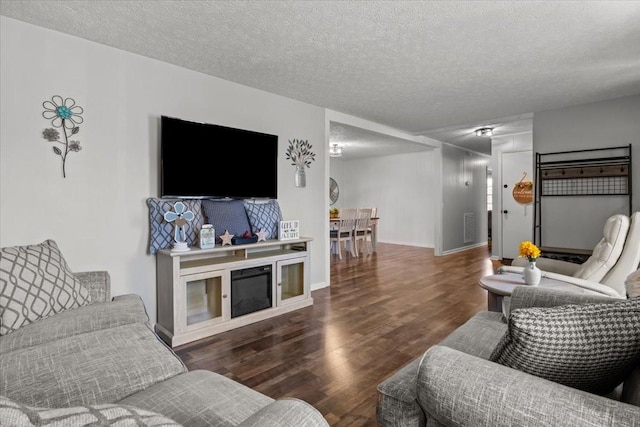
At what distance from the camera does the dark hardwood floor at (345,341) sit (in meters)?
2.03

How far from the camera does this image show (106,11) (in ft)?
7.26

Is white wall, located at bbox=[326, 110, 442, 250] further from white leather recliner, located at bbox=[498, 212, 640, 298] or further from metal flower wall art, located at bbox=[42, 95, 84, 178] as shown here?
metal flower wall art, located at bbox=[42, 95, 84, 178]

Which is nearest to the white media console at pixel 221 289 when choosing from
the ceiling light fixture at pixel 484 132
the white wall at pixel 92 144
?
the white wall at pixel 92 144

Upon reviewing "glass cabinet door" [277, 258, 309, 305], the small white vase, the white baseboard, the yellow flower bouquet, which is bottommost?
the white baseboard

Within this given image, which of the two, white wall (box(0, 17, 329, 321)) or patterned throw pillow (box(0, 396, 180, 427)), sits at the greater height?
white wall (box(0, 17, 329, 321))

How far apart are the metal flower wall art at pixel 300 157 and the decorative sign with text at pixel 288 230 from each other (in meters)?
0.64

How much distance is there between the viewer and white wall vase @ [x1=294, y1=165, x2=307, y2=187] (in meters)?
4.14

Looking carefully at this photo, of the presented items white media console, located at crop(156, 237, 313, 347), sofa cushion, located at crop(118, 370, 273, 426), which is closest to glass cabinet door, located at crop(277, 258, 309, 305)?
white media console, located at crop(156, 237, 313, 347)

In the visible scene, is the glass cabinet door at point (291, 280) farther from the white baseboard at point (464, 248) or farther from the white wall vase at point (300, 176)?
the white baseboard at point (464, 248)

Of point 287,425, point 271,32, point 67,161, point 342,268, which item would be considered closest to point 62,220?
point 67,161

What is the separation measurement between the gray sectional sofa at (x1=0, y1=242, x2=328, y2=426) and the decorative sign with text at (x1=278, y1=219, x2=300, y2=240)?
1.82m

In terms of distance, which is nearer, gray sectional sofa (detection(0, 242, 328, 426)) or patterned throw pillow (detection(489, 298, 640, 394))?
gray sectional sofa (detection(0, 242, 328, 426))

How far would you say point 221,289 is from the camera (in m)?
→ 2.96

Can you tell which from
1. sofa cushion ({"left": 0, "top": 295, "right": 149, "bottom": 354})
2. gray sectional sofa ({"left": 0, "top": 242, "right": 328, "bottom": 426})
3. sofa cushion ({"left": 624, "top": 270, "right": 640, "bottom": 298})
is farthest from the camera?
sofa cushion ({"left": 624, "top": 270, "right": 640, "bottom": 298})
